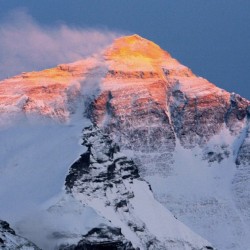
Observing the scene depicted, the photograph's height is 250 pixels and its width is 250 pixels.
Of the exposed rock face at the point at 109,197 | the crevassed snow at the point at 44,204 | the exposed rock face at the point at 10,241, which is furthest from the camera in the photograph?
the exposed rock face at the point at 109,197

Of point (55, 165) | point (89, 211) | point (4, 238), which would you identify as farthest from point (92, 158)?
point (4, 238)

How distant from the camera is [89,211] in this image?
178 meters

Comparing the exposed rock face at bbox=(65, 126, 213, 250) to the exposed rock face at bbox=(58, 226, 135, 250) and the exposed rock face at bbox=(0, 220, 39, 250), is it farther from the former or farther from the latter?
the exposed rock face at bbox=(0, 220, 39, 250)

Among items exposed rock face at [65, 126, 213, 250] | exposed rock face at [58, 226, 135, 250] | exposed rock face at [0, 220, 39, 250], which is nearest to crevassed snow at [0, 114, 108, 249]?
exposed rock face at [58, 226, 135, 250]

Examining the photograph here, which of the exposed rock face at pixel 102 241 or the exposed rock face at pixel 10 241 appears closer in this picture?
the exposed rock face at pixel 10 241

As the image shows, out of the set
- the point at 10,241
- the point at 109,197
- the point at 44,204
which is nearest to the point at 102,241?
the point at 44,204

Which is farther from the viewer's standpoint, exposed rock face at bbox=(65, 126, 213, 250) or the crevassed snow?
exposed rock face at bbox=(65, 126, 213, 250)

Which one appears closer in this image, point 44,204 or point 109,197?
point 44,204

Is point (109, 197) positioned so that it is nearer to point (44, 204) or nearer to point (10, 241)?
point (44, 204)

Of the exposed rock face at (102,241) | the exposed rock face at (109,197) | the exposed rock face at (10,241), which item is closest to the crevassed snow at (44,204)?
the exposed rock face at (102,241)

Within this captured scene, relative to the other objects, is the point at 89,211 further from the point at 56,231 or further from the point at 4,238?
the point at 4,238

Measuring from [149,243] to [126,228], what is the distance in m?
4.08

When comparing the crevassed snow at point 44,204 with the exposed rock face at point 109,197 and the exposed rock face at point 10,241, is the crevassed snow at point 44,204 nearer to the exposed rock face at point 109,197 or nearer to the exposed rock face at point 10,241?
the exposed rock face at point 109,197

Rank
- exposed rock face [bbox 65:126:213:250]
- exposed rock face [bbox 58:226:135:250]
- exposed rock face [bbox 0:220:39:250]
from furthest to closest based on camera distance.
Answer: exposed rock face [bbox 65:126:213:250] → exposed rock face [bbox 58:226:135:250] → exposed rock face [bbox 0:220:39:250]
